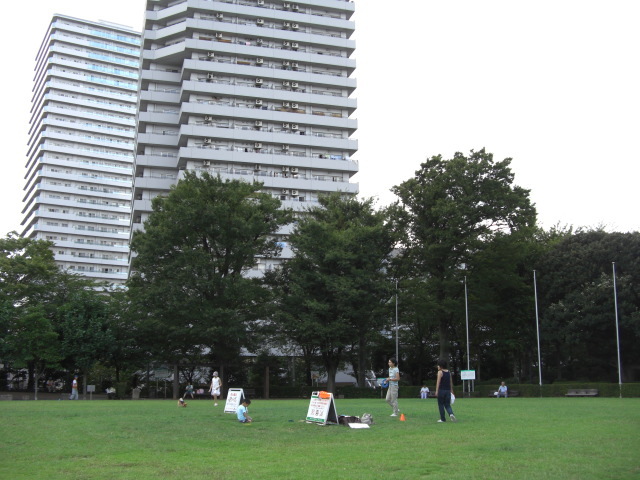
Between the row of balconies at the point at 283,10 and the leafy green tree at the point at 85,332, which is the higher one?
the row of balconies at the point at 283,10

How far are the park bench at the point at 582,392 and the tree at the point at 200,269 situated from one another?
2475 centimetres

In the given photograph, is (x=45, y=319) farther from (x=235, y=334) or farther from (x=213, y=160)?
(x=213, y=160)

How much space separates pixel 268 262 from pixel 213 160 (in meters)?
16.4

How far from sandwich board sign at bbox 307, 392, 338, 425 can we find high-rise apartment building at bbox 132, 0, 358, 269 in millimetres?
68990

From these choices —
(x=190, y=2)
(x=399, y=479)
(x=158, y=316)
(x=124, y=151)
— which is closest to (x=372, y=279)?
(x=158, y=316)

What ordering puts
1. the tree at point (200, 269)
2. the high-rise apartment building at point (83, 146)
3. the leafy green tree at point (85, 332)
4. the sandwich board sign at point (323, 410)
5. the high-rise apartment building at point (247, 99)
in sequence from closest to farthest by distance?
the sandwich board sign at point (323, 410), the tree at point (200, 269), the leafy green tree at point (85, 332), the high-rise apartment building at point (247, 99), the high-rise apartment building at point (83, 146)

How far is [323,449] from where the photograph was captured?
529 inches

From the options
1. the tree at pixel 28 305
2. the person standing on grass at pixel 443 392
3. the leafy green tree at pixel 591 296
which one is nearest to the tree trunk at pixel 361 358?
the leafy green tree at pixel 591 296

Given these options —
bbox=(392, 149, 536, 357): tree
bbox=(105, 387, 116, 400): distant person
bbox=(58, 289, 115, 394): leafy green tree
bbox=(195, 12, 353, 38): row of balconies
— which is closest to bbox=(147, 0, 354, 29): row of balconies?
bbox=(195, 12, 353, 38): row of balconies

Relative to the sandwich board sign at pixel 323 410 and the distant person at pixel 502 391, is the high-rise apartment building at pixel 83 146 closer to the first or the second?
the distant person at pixel 502 391

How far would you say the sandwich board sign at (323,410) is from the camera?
18.9 metres

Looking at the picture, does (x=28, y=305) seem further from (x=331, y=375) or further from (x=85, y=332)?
(x=331, y=375)

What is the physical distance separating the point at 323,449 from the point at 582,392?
125 ft

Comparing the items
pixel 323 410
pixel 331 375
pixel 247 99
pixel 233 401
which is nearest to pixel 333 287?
pixel 331 375
